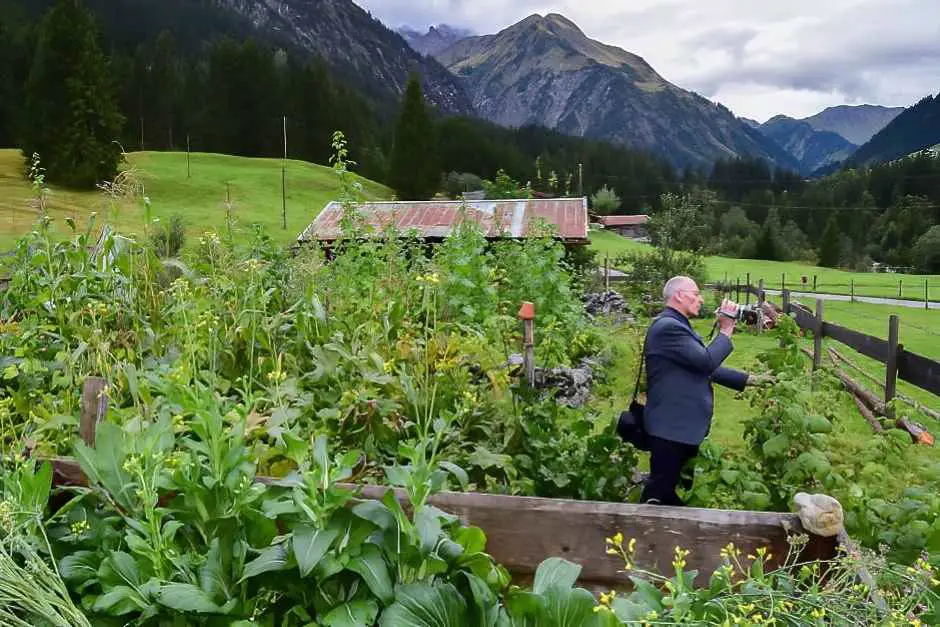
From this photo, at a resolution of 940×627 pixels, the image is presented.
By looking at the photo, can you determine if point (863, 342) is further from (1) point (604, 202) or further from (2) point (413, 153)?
(1) point (604, 202)

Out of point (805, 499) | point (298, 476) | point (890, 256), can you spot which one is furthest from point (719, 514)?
point (890, 256)

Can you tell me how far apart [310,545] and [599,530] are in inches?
36.4

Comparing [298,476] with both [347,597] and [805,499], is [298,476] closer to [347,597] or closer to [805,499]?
[347,597]

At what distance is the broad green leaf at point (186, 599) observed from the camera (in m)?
1.45

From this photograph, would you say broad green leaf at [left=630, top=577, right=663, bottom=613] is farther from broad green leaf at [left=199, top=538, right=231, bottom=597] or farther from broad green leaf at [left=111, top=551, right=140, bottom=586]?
broad green leaf at [left=111, top=551, right=140, bottom=586]

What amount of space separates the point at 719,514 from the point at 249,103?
6148 centimetres

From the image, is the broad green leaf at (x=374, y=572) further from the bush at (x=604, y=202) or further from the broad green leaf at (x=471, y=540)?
the bush at (x=604, y=202)

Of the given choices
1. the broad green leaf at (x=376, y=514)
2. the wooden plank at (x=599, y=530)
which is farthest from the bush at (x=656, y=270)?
the broad green leaf at (x=376, y=514)

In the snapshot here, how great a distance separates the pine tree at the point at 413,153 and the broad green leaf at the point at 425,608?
49232mm

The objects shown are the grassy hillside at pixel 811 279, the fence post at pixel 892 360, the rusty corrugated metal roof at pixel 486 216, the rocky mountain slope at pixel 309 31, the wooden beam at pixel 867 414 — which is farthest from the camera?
the rocky mountain slope at pixel 309 31

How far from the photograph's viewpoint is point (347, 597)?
1557 millimetres

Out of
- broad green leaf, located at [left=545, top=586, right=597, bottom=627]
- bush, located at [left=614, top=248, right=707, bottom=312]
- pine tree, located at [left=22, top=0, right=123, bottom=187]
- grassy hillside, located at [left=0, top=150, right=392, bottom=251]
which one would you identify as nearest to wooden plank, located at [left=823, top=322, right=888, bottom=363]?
broad green leaf, located at [left=545, top=586, right=597, bottom=627]

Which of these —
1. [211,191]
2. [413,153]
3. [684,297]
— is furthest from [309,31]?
[684,297]

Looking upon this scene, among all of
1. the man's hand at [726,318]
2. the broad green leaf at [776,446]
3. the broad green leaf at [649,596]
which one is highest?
the man's hand at [726,318]
